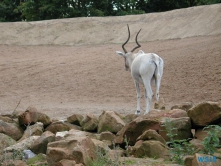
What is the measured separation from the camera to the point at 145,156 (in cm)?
694

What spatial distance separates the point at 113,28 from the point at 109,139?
24.2 meters

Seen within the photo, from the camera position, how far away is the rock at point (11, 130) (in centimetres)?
988

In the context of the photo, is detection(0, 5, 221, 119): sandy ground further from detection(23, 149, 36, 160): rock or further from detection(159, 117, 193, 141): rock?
detection(23, 149, 36, 160): rock

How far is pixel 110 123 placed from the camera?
982 cm

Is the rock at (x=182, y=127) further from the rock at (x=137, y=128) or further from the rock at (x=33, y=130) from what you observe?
the rock at (x=33, y=130)

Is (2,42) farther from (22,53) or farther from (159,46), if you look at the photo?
(159,46)

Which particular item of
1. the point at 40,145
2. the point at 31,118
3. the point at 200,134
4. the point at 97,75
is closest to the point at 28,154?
the point at 40,145

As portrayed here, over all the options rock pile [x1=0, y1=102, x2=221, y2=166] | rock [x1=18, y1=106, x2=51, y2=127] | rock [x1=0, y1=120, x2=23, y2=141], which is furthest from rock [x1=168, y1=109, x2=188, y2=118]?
rock [x1=0, y1=120, x2=23, y2=141]

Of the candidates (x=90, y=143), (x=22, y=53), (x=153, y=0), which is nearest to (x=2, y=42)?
(x=22, y=53)

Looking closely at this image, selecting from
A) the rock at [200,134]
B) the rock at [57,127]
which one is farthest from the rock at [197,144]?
the rock at [57,127]

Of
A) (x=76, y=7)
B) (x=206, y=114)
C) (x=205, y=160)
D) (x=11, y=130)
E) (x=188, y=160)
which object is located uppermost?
(x=76, y=7)

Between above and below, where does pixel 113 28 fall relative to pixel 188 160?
above

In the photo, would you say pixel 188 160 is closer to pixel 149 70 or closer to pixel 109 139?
pixel 109 139

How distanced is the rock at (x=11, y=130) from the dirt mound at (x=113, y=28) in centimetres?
1846
